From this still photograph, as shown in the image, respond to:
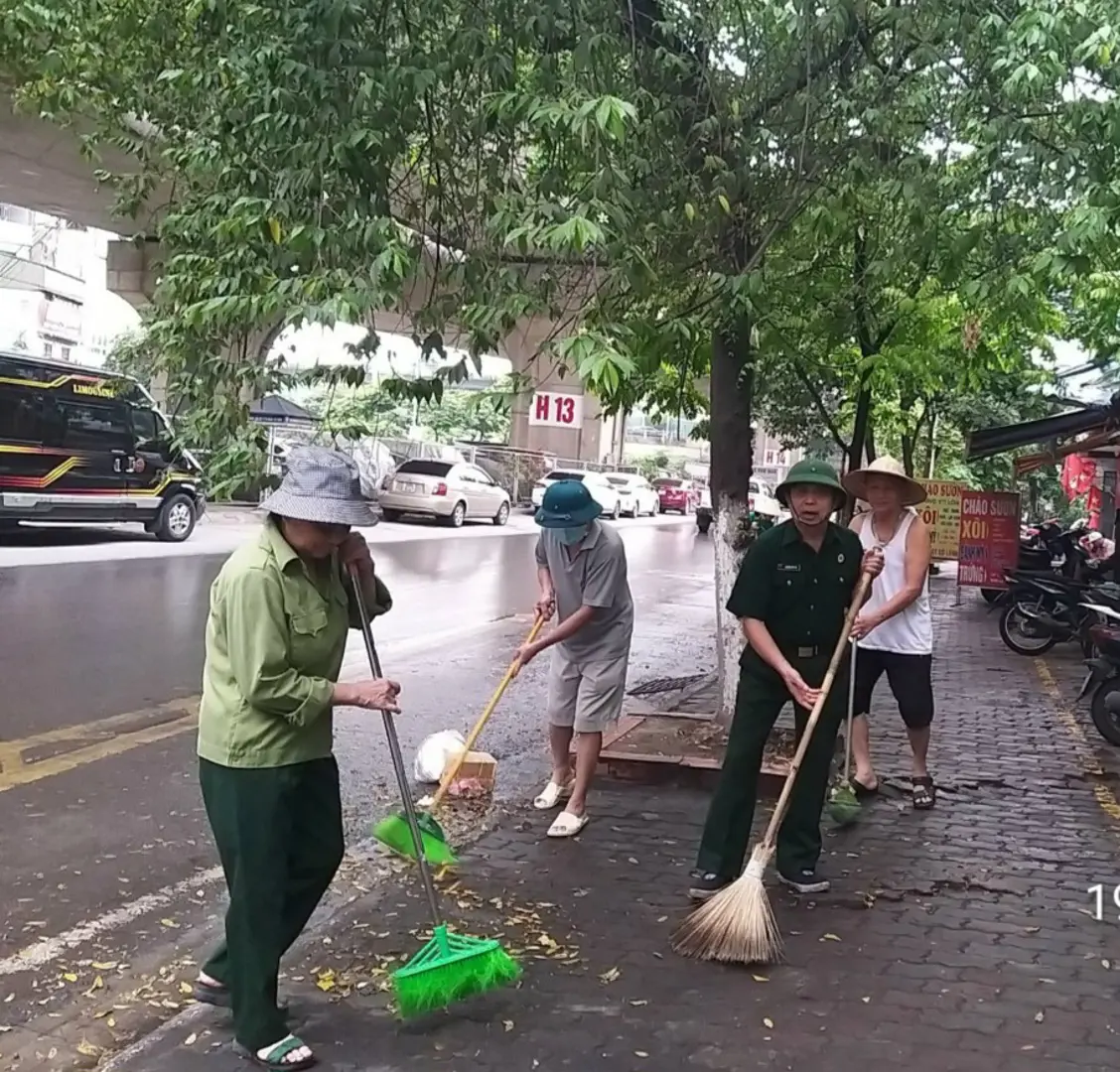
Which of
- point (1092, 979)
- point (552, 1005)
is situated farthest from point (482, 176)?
point (1092, 979)

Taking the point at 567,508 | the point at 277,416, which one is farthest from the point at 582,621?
the point at 277,416

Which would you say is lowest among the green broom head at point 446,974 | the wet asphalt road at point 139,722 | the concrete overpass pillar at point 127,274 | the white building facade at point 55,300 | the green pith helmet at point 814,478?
the wet asphalt road at point 139,722

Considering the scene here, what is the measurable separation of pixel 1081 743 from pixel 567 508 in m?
4.65

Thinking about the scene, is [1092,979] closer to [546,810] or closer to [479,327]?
[546,810]

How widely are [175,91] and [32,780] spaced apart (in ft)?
11.1

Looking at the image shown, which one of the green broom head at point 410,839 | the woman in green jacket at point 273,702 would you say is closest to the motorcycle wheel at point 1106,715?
the green broom head at point 410,839

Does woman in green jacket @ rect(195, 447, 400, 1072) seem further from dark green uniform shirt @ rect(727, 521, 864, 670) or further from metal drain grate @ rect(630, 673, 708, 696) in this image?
metal drain grate @ rect(630, 673, 708, 696)

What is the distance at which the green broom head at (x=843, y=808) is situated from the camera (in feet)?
19.0

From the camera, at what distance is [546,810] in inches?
237

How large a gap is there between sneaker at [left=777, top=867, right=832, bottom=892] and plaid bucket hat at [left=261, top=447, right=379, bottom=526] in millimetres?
2461

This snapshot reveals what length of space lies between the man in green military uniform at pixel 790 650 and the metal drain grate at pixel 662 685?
15.7ft

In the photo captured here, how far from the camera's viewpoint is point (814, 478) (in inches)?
188

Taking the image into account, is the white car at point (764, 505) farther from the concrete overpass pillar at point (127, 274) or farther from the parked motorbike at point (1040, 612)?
the concrete overpass pillar at point (127, 274)

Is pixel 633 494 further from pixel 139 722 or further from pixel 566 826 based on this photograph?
pixel 566 826
